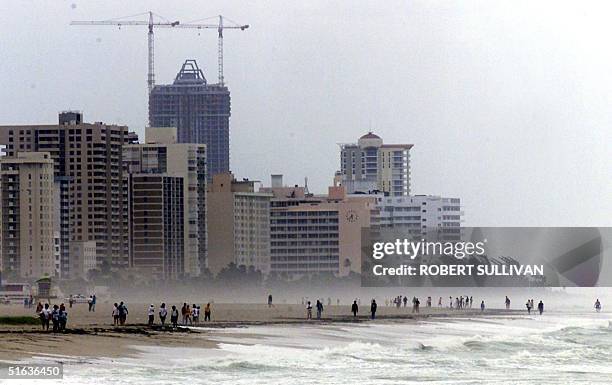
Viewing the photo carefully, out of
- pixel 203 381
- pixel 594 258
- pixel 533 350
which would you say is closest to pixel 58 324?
pixel 203 381

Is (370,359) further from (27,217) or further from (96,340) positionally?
(27,217)

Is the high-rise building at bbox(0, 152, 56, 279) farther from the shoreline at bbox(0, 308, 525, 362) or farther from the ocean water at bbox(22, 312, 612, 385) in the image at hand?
the shoreline at bbox(0, 308, 525, 362)

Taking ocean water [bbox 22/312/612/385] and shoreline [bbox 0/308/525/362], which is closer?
ocean water [bbox 22/312/612/385]

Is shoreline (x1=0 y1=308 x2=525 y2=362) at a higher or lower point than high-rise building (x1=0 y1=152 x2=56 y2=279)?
lower

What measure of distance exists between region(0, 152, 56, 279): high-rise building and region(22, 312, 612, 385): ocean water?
11206cm

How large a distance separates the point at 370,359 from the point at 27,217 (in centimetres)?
14045

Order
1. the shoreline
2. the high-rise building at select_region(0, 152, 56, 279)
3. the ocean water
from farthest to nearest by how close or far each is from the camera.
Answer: the high-rise building at select_region(0, 152, 56, 279)
the shoreline
the ocean water

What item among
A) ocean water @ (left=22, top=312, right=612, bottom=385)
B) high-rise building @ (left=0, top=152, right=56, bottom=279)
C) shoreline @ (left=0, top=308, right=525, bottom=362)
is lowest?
ocean water @ (left=22, top=312, right=612, bottom=385)

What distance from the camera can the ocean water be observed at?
1857 inches

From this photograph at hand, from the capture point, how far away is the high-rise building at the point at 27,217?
7411 inches

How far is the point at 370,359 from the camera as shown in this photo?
5712 cm

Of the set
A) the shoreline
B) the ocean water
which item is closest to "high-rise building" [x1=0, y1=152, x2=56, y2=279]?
the ocean water

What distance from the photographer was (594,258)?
151 metres

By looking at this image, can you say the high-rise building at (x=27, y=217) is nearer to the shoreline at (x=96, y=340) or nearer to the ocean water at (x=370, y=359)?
the ocean water at (x=370, y=359)
